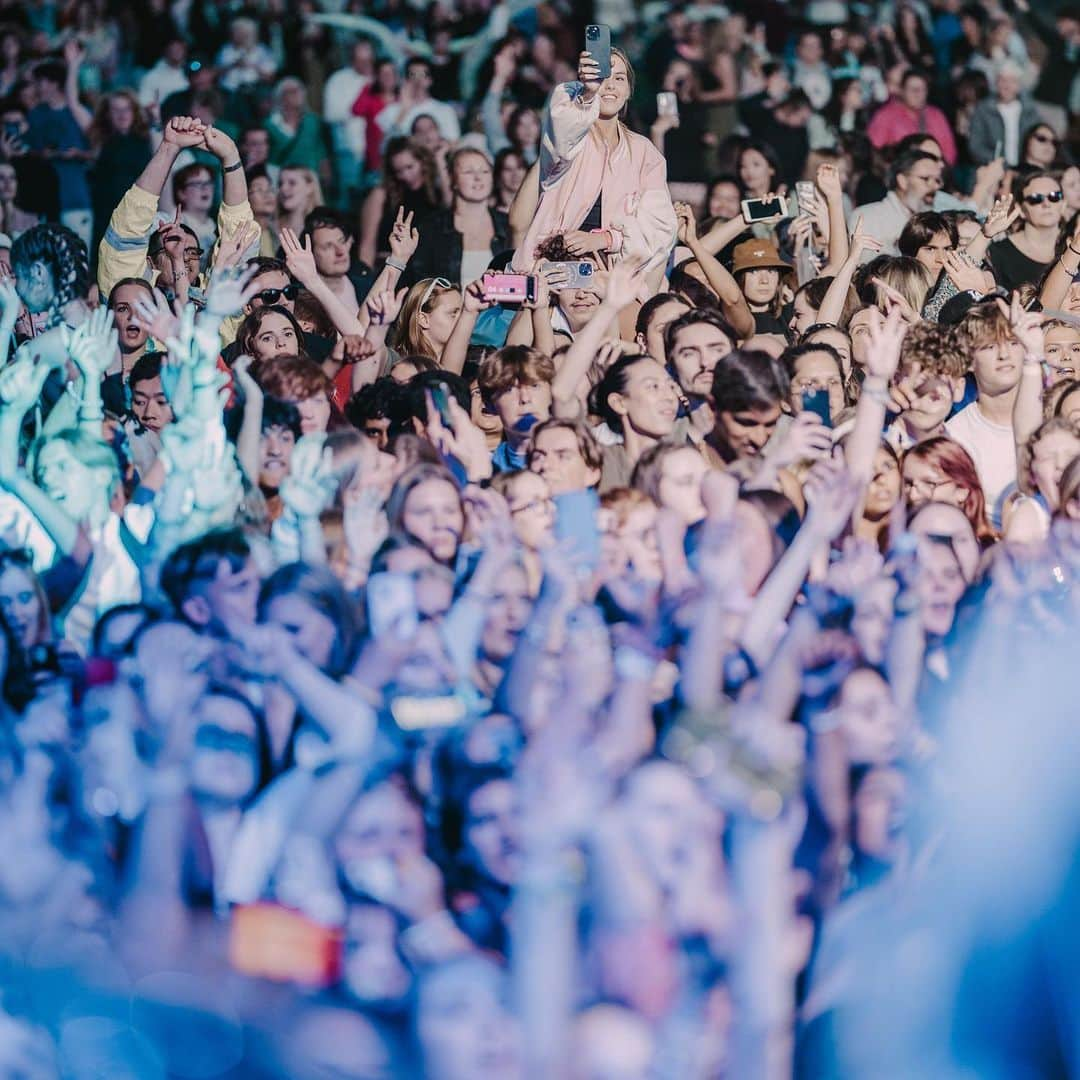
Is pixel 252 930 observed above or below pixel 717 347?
below

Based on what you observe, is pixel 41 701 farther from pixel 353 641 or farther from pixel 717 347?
pixel 717 347

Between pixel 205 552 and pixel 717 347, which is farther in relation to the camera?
pixel 717 347

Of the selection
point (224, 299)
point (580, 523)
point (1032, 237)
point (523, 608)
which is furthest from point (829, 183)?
point (523, 608)

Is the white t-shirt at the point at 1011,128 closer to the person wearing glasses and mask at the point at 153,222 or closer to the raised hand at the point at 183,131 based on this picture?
the person wearing glasses and mask at the point at 153,222

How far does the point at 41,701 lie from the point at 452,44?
7088mm

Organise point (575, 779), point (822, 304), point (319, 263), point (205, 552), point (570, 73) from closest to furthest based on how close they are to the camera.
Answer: point (575, 779) < point (205, 552) < point (822, 304) < point (319, 263) < point (570, 73)

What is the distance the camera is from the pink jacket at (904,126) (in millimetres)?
9797

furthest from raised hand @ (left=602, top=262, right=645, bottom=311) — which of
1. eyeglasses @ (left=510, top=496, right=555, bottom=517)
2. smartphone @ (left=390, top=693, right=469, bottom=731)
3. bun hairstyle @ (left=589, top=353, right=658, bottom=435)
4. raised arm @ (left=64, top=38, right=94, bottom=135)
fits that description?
raised arm @ (left=64, top=38, right=94, bottom=135)

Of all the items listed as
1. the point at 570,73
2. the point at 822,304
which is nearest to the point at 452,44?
the point at 570,73

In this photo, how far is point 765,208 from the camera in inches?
280

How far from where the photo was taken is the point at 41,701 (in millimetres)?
4438

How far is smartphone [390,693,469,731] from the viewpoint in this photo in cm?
433

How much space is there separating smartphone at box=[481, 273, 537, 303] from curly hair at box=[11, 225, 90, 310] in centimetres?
121

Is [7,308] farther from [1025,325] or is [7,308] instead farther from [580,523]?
[1025,325]
